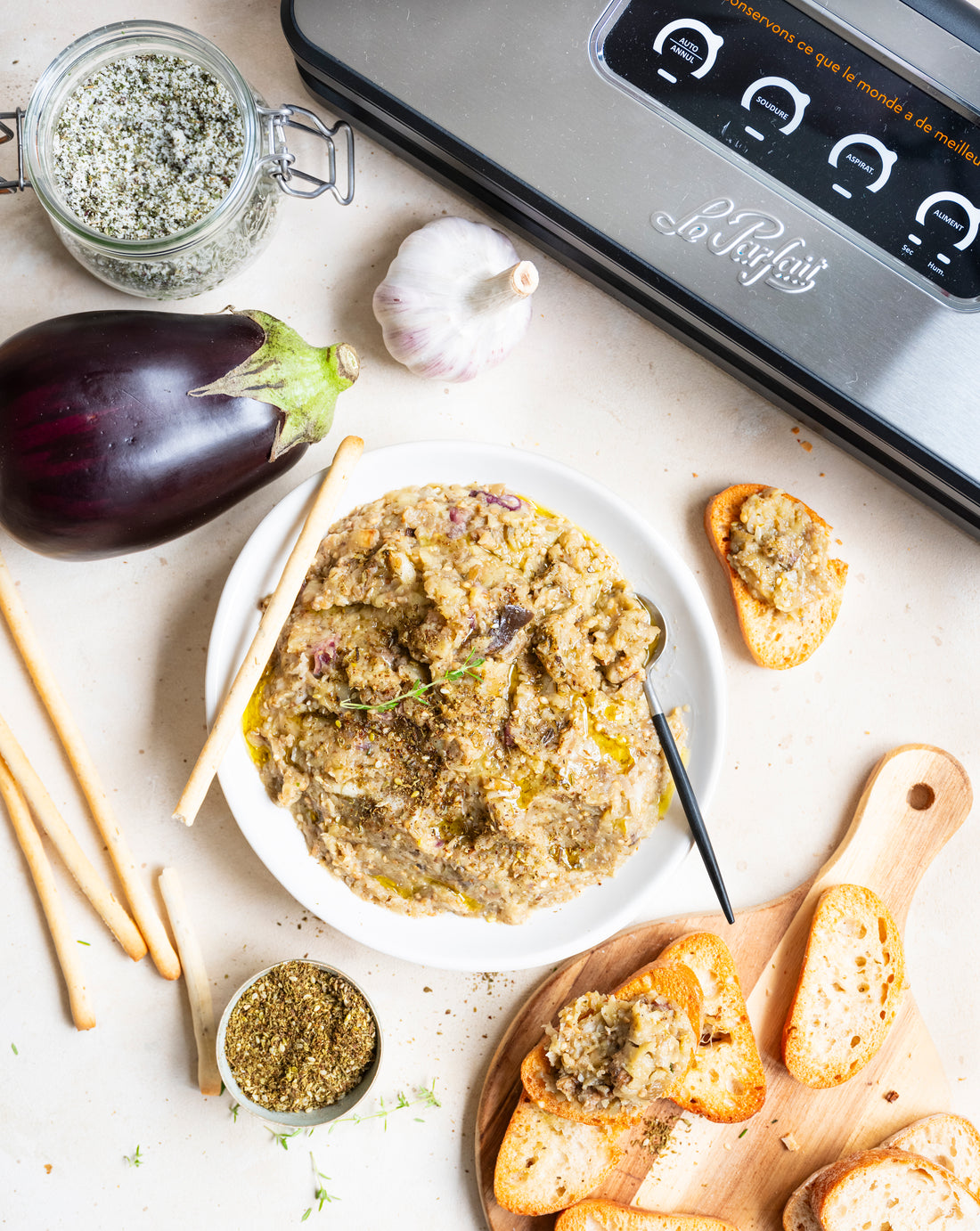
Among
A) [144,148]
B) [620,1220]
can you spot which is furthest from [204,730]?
[620,1220]

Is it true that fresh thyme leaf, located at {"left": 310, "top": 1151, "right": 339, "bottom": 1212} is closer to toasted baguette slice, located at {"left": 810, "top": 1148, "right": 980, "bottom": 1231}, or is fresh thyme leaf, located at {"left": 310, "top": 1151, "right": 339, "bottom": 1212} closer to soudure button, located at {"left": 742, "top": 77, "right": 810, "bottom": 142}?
toasted baguette slice, located at {"left": 810, "top": 1148, "right": 980, "bottom": 1231}

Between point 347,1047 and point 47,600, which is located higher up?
point 47,600

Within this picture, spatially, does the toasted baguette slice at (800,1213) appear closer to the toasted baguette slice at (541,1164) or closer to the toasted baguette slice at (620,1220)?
the toasted baguette slice at (620,1220)

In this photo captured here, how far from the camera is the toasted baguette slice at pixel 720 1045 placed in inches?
84.3

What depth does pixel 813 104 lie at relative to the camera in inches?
69.5

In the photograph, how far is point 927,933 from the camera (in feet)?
7.59

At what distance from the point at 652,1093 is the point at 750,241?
1.80 m

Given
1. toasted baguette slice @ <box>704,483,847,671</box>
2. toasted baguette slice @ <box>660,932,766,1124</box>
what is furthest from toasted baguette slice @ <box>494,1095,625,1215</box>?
toasted baguette slice @ <box>704,483,847,671</box>

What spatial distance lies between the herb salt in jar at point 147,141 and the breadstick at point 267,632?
0.52m

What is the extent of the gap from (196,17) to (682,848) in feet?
7.27

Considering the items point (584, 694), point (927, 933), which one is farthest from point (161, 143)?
point (927, 933)

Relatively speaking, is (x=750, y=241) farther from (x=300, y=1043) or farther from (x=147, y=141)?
(x=300, y=1043)

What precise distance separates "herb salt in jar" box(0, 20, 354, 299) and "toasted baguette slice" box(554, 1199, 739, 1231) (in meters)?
2.24

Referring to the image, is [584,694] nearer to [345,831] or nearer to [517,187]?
[345,831]
